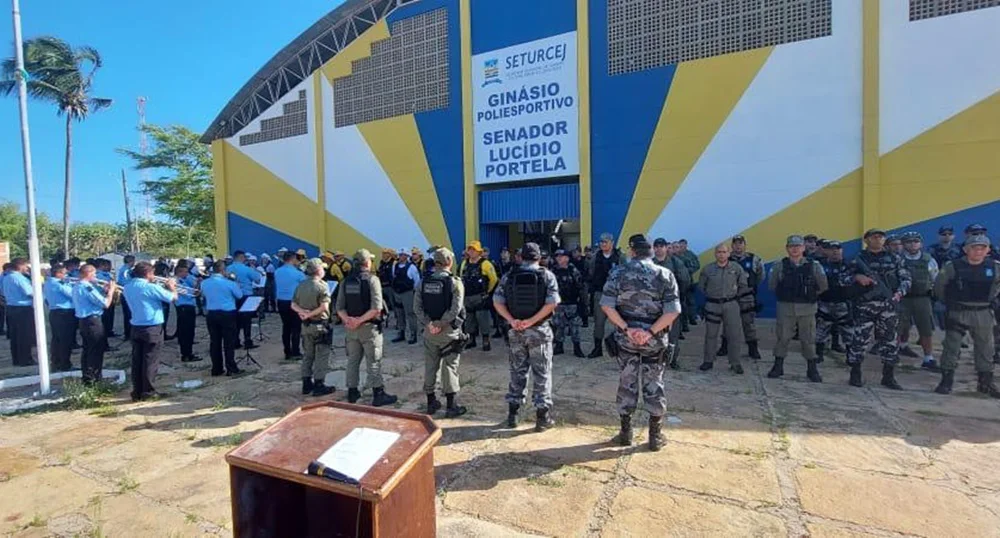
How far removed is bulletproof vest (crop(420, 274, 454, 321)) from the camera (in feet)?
16.2

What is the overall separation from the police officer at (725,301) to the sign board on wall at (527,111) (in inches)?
233

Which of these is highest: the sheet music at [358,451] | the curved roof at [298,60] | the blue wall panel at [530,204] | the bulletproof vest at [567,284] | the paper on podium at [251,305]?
the curved roof at [298,60]

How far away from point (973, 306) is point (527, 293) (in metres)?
4.67

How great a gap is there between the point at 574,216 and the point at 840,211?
525 cm

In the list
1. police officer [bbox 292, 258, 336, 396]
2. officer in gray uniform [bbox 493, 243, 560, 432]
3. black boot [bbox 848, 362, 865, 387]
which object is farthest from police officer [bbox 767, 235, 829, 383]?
police officer [bbox 292, 258, 336, 396]

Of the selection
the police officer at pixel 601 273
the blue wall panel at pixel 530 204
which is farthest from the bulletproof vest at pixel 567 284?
the blue wall panel at pixel 530 204

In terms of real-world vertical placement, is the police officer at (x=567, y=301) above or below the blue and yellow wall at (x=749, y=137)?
below

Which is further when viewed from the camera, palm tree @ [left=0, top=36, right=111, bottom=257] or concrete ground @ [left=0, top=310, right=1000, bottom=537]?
palm tree @ [left=0, top=36, right=111, bottom=257]

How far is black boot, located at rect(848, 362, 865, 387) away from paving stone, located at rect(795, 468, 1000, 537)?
8.26ft

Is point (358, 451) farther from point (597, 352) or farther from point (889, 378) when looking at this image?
point (889, 378)

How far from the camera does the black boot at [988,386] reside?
526 centimetres

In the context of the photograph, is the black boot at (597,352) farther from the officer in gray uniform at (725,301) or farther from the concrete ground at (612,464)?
the officer in gray uniform at (725,301)

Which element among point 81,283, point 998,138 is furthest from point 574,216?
point 81,283

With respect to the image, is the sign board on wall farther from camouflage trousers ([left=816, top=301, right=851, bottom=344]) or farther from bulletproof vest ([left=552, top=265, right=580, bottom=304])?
camouflage trousers ([left=816, top=301, right=851, bottom=344])
